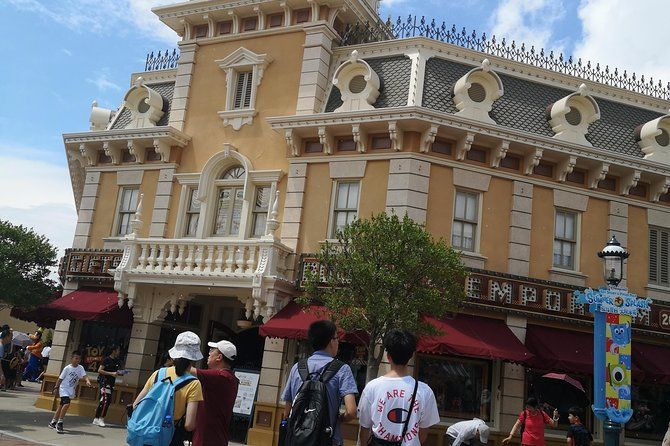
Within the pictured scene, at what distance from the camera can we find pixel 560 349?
15.2 m

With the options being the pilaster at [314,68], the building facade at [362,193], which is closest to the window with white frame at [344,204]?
the building facade at [362,193]

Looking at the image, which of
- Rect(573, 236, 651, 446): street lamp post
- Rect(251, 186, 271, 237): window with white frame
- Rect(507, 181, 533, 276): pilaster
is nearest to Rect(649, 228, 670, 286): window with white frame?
Rect(507, 181, 533, 276): pilaster

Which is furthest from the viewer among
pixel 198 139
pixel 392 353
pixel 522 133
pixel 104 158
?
pixel 104 158

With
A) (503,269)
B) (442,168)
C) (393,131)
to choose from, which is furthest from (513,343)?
(393,131)

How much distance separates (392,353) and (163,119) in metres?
16.2

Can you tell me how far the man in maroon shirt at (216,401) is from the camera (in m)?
5.79

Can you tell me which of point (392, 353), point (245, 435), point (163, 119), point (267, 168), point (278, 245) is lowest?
point (245, 435)

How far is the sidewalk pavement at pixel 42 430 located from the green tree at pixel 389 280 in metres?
4.97

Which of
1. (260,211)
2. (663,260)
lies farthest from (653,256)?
(260,211)

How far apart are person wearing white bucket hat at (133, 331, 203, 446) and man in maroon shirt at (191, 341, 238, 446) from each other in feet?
0.87

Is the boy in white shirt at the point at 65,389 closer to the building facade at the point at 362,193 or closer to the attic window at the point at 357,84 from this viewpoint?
the building facade at the point at 362,193

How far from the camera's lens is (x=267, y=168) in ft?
57.6

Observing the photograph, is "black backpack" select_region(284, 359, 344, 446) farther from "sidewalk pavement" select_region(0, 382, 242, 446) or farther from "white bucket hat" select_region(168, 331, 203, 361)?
"sidewalk pavement" select_region(0, 382, 242, 446)

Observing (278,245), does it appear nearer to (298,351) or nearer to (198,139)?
(298,351)
